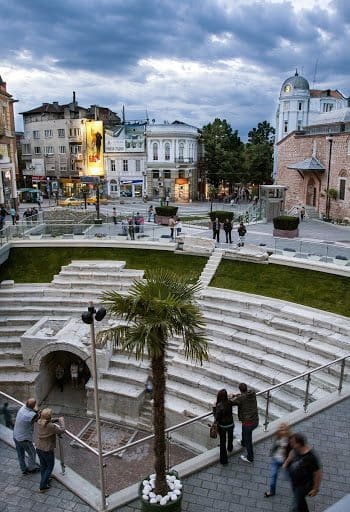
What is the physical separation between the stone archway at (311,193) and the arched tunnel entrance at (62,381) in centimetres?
3018

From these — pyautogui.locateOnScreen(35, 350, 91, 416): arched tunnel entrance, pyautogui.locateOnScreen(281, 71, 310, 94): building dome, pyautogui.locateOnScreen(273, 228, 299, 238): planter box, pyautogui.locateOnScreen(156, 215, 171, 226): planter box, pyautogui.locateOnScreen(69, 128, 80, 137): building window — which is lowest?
pyautogui.locateOnScreen(35, 350, 91, 416): arched tunnel entrance

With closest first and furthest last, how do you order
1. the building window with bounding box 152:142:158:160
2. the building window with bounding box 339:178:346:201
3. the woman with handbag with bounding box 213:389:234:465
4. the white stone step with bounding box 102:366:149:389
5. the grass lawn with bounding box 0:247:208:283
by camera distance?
the woman with handbag with bounding box 213:389:234:465 < the white stone step with bounding box 102:366:149:389 < the grass lawn with bounding box 0:247:208:283 < the building window with bounding box 339:178:346:201 < the building window with bounding box 152:142:158:160

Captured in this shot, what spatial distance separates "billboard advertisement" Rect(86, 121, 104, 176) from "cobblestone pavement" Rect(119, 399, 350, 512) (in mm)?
24110

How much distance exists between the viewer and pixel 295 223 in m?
25.7

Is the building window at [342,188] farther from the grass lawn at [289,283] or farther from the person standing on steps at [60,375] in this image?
the person standing on steps at [60,375]

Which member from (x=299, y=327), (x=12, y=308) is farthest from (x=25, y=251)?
(x=299, y=327)

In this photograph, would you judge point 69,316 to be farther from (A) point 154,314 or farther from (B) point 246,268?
(A) point 154,314

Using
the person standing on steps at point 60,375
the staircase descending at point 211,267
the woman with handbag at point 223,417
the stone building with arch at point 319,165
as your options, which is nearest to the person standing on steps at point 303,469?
the woman with handbag at point 223,417

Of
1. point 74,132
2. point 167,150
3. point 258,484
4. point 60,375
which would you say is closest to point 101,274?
point 60,375

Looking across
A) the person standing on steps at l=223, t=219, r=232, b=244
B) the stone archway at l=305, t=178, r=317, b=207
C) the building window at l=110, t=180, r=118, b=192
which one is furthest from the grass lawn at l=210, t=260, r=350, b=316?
the building window at l=110, t=180, r=118, b=192

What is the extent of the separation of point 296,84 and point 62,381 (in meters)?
59.9

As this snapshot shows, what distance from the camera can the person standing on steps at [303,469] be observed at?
6.80m

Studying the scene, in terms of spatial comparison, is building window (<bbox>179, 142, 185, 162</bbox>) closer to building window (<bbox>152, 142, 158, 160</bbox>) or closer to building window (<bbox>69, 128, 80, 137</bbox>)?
building window (<bbox>152, 142, 158, 160</bbox>)

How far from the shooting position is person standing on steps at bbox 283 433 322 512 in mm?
6801
